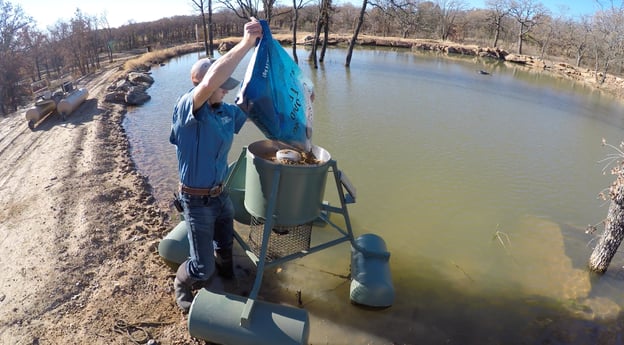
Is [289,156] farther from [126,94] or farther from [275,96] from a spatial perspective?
[126,94]

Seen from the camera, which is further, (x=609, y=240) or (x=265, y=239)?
(x=609, y=240)

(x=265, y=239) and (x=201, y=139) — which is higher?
(x=201, y=139)

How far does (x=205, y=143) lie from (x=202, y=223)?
0.67 metres

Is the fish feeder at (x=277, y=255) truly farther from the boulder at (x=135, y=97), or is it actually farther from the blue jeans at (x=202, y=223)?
the boulder at (x=135, y=97)

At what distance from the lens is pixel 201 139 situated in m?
2.85

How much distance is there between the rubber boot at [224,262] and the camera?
3.71 metres

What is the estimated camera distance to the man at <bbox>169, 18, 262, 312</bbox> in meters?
2.67

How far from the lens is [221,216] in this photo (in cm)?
331

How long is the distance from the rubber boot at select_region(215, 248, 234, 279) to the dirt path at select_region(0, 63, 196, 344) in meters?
0.56

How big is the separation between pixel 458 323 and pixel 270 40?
3467 millimetres

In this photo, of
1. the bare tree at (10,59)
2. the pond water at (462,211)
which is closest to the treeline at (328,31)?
the bare tree at (10,59)

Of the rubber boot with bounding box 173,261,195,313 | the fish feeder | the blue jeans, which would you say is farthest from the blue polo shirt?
the rubber boot with bounding box 173,261,195,313

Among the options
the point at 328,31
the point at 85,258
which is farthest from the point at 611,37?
the point at 85,258

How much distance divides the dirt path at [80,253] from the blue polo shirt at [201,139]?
1.49 m
